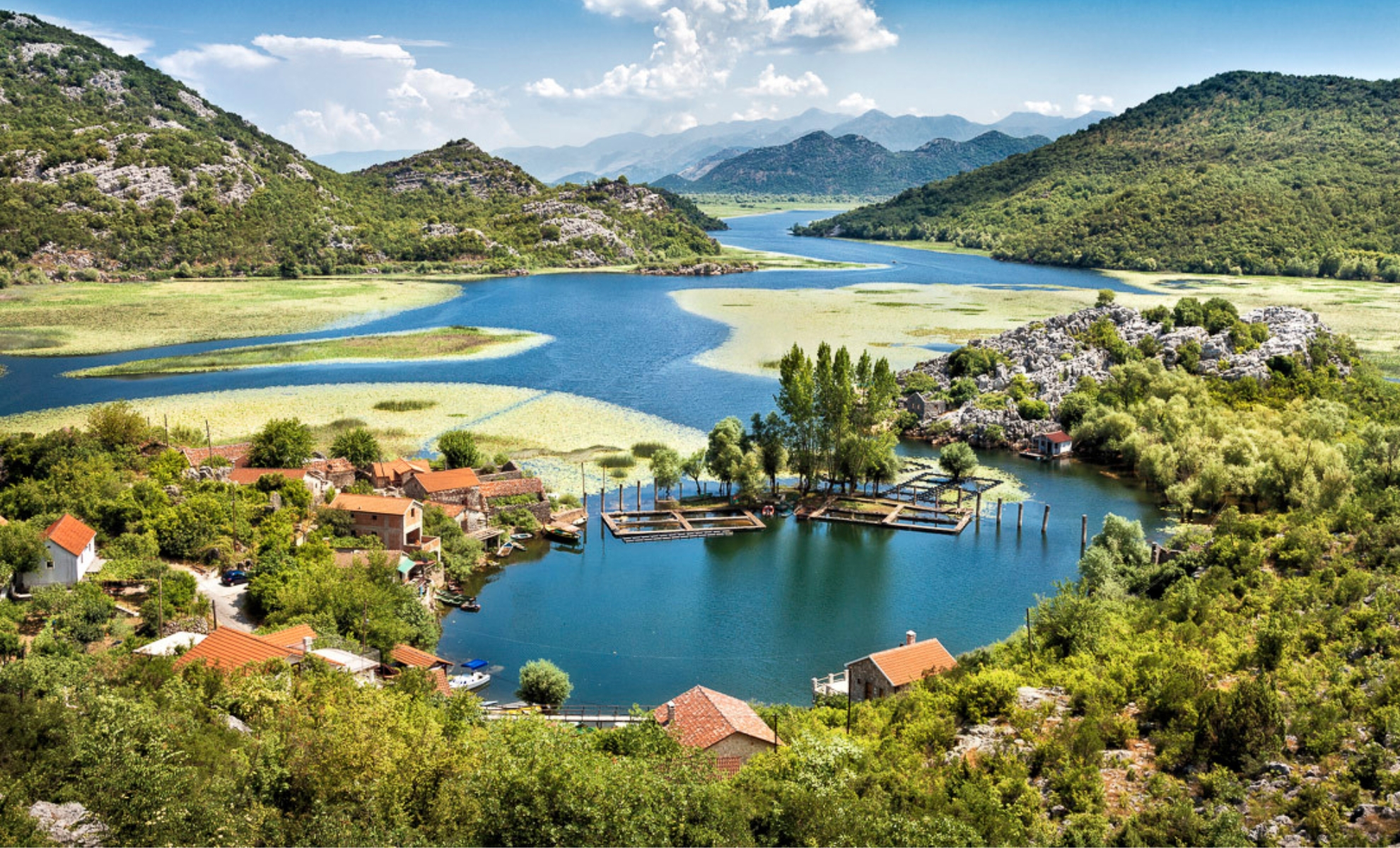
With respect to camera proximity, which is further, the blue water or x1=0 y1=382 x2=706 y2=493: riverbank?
x1=0 y1=382 x2=706 y2=493: riverbank

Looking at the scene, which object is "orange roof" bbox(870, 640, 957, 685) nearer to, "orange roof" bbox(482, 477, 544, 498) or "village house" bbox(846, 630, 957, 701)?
"village house" bbox(846, 630, 957, 701)

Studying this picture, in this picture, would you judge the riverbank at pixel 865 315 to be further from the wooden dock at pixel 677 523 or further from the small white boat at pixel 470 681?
the small white boat at pixel 470 681

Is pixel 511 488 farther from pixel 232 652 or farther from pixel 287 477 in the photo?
pixel 232 652

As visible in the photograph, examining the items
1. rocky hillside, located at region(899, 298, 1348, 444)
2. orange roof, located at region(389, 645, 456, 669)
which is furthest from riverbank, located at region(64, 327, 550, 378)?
orange roof, located at region(389, 645, 456, 669)

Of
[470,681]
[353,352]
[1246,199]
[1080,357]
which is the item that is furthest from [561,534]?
[1246,199]

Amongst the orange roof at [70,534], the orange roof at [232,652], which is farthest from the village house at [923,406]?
the orange roof at [70,534]
